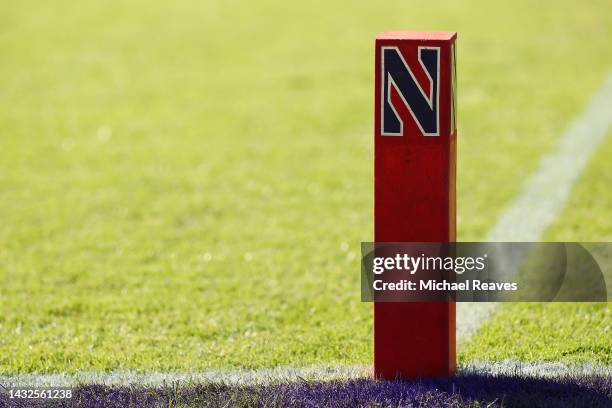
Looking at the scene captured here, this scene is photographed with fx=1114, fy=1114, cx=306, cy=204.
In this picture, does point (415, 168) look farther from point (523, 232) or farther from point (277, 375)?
point (523, 232)

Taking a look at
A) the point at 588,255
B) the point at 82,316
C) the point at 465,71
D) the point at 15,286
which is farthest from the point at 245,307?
the point at 465,71

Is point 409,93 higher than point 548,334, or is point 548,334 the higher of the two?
point 409,93

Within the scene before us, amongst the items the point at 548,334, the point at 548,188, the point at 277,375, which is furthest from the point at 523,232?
the point at 277,375

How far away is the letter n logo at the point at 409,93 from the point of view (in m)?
4.07

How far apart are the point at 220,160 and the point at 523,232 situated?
2.78m

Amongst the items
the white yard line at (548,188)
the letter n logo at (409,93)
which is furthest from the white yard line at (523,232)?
the letter n logo at (409,93)

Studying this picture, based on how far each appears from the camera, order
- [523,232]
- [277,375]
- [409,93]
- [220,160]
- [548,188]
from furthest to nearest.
A: 1. [220,160]
2. [548,188]
3. [523,232]
4. [277,375]
5. [409,93]

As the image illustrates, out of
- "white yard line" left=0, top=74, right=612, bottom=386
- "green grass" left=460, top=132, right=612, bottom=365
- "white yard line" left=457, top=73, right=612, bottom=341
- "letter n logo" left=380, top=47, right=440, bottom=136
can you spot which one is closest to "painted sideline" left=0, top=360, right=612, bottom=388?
"white yard line" left=0, top=74, right=612, bottom=386

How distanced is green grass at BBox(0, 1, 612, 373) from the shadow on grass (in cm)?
47

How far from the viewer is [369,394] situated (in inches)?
164

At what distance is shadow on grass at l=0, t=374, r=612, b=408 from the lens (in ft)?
13.4

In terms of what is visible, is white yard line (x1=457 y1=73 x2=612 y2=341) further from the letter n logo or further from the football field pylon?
the letter n logo

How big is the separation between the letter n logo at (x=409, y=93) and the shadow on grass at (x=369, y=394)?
962mm

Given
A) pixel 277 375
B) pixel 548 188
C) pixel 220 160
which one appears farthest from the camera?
pixel 220 160
